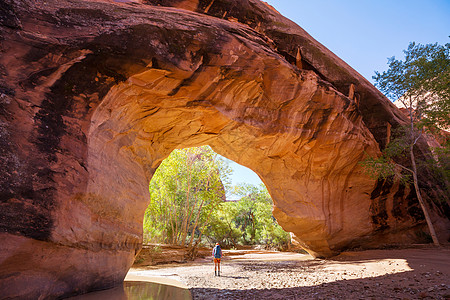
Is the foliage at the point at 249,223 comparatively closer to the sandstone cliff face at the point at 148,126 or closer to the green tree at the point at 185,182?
the green tree at the point at 185,182

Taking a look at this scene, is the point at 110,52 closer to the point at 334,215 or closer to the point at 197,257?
the point at 334,215

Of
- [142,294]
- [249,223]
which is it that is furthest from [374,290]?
[249,223]

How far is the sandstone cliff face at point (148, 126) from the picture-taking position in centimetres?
514

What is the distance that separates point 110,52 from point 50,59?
1.32 m

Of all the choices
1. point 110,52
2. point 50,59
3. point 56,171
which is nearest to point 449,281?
point 56,171

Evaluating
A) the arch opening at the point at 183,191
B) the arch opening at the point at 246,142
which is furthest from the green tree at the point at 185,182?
the arch opening at the point at 246,142

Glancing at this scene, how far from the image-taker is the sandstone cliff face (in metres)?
5.14

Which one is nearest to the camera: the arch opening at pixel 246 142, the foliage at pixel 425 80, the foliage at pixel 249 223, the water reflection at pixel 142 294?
the water reflection at pixel 142 294

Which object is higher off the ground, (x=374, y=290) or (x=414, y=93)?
(x=414, y=93)

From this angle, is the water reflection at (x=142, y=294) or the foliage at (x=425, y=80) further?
the foliage at (x=425, y=80)

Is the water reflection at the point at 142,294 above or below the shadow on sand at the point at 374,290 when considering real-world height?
below

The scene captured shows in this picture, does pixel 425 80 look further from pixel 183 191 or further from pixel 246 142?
pixel 183 191

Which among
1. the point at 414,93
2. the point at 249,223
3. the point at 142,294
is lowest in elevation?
the point at 142,294

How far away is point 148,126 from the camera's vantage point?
978 cm
